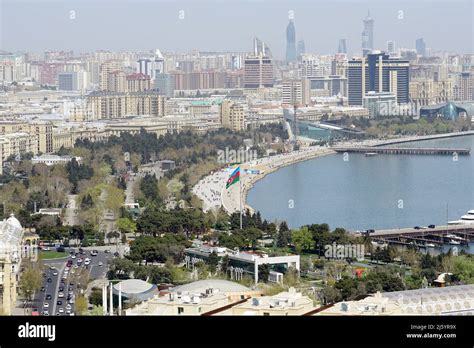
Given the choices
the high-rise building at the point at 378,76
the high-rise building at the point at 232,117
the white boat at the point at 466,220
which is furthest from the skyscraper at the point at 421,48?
the white boat at the point at 466,220

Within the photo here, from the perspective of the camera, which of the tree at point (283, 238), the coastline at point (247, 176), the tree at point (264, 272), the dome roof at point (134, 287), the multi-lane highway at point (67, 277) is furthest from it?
the coastline at point (247, 176)

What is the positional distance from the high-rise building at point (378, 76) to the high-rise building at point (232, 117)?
6020 millimetres

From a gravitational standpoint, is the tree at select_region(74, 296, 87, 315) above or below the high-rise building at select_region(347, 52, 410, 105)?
below

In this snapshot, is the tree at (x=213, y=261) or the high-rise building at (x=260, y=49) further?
the high-rise building at (x=260, y=49)

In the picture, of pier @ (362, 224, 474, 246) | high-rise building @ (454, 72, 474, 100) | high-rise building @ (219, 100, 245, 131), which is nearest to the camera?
pier @ (362, 224, 474, 246)

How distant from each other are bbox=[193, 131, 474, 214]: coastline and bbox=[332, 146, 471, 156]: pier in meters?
0.29

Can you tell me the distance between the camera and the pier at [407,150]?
16.1m

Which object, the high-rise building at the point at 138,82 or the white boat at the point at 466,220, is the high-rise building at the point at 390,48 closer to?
the high-rise building at the point at 138,82

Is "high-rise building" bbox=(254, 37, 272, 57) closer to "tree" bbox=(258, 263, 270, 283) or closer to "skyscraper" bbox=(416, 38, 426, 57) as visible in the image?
"skyscraper" bbox=(416, 38, 426, 57)

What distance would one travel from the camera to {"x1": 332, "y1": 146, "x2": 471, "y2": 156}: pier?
16.1 meters

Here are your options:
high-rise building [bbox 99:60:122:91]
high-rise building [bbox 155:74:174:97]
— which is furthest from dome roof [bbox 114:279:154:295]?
high-rise building [bbox 155:74:174:97]

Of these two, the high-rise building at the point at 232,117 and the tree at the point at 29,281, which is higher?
the tree at the point at 29,281

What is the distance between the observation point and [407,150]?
16.5 meters
